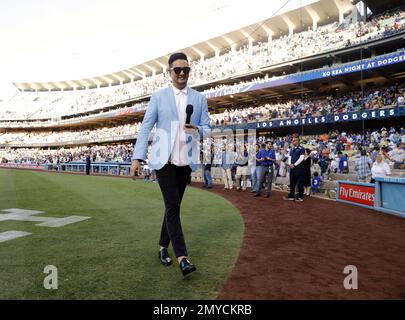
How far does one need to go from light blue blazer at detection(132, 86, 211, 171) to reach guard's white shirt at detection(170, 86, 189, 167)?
0.04 meters

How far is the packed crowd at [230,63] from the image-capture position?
87.6 ft

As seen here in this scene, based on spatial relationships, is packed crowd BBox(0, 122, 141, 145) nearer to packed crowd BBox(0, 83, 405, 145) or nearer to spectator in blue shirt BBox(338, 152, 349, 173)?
packed crowd BBox(0, 83, 405, 145)

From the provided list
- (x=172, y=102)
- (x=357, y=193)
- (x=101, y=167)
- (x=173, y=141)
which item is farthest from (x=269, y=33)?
(x=173, y=141)

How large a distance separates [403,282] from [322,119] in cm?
2243

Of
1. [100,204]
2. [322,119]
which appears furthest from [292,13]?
[100,204]

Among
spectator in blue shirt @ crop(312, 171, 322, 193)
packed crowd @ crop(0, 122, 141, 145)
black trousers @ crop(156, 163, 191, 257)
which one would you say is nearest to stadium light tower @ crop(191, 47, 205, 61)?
packed crowd @ crop(0, 122, 141, 145)

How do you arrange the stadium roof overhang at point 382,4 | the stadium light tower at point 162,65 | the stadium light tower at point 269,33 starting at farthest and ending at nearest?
the stadium light tower at point 162,65, the stadium light tower at point 269,33, the stadium roof overhang at point 382,4

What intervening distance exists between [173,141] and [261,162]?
8.75 metres

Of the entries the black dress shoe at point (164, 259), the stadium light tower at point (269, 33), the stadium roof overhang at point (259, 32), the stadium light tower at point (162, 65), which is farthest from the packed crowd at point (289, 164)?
the stadium light tower at point (162, 65)

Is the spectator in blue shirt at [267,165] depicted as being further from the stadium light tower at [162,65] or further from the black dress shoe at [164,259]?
the stadium light tower at [162,65]

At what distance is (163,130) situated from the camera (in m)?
3.48

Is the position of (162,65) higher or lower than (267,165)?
higher

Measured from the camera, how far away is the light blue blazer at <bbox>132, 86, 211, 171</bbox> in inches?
134

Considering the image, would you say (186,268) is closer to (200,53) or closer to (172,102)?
(172,102)
